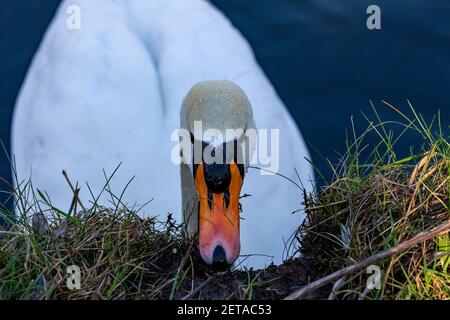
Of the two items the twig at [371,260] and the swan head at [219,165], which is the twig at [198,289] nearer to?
the swan head at [219,165]

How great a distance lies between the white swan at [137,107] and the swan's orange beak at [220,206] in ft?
2.74

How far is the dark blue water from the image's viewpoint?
4.77 m

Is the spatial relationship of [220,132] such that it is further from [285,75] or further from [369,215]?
[285,75]

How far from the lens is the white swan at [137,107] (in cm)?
409

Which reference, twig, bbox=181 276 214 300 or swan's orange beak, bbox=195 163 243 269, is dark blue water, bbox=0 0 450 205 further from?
twig, bbox=181 276 214 300

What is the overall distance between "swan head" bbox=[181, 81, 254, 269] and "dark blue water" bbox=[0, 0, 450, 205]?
1.46m

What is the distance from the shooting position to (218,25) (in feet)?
15.6

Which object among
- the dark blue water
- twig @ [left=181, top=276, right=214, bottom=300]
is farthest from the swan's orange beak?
the dark blue water

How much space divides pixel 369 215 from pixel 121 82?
187 centimetres

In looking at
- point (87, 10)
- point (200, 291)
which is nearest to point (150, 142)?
point (87, 10)

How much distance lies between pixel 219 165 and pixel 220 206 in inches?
5.7

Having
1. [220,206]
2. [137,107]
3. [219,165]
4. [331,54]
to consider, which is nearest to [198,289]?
[220,206]

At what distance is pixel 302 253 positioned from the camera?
3012 mm

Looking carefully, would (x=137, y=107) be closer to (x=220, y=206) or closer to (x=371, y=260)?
(x=220, y=206)
